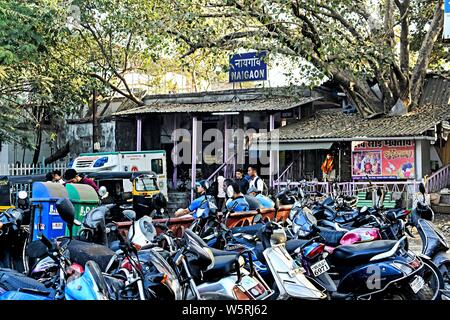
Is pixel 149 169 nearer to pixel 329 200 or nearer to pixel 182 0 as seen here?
pixel 182 0

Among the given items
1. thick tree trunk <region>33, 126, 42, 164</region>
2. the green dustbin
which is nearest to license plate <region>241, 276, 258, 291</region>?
the green dustbin

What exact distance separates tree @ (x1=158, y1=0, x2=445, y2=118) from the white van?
3989mm

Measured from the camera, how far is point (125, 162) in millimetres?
20969

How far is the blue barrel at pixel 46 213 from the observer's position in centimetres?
793

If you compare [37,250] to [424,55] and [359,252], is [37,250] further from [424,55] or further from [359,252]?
[424,55]

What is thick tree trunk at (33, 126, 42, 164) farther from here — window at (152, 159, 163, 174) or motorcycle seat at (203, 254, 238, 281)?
motorcycle seat at (203, 254, 238, 281)

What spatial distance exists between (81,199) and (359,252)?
417 cm

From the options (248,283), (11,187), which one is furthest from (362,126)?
(248,283)

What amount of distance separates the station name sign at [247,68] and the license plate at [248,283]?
17260 millimetres

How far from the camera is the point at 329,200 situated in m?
10.5

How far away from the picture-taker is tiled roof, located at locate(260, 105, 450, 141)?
19.4m

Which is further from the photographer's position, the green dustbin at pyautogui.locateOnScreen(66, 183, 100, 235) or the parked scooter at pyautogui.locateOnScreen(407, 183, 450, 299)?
the green dustbin at pyautogui.locateOnScreen(66, 183, 100, 235)
